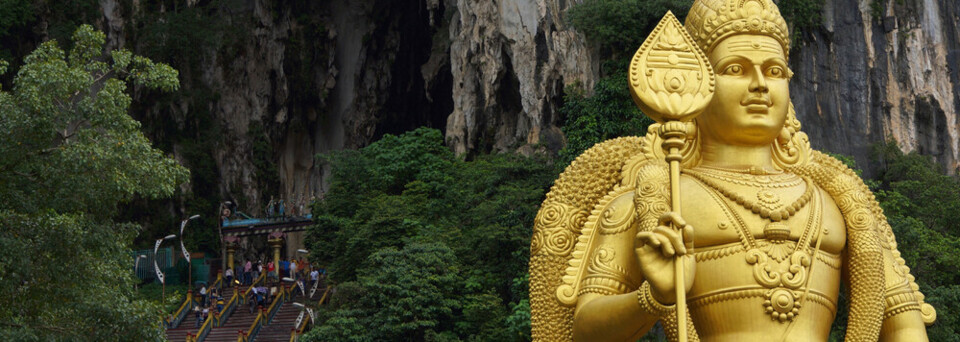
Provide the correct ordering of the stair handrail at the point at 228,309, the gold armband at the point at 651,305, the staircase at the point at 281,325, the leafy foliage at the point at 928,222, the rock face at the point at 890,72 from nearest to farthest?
the gold armband at the point at 651,305 < the leafy foliage at the point at 928,222 < the staircase at the point at 281,325 < the stair handrail at the point at 228,309 < the rock face at the point at 890,72

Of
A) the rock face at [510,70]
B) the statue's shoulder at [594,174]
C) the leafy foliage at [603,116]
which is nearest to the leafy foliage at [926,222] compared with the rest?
the leafy foliage at [603,116]

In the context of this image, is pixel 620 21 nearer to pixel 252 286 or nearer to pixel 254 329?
pixel 254 329

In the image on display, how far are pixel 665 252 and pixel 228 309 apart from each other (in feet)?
68.3

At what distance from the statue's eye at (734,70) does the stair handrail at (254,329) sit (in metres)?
16.8

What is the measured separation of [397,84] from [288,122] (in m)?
3.28

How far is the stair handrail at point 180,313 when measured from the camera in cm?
2455

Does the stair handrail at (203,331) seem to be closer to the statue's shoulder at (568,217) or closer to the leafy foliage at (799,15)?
the leafy foliage at (799,15)

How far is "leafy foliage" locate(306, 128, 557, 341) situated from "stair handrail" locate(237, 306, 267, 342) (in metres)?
1.43

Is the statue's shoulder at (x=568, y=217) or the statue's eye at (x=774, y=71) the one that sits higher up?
the statue's eye at (x=774, y=71)

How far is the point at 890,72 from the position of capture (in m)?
26.8

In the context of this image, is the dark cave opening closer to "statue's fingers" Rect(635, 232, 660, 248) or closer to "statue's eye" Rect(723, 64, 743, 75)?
"statue's eye" Rect(723, 64, 743, 75)

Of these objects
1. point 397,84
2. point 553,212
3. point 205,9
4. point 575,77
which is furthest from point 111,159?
point 397,84

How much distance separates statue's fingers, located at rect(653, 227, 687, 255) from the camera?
18.2 feet

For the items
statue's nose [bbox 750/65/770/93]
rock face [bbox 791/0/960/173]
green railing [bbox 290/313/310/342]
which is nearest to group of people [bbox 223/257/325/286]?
green railing [bbox 290/313/310/342]
